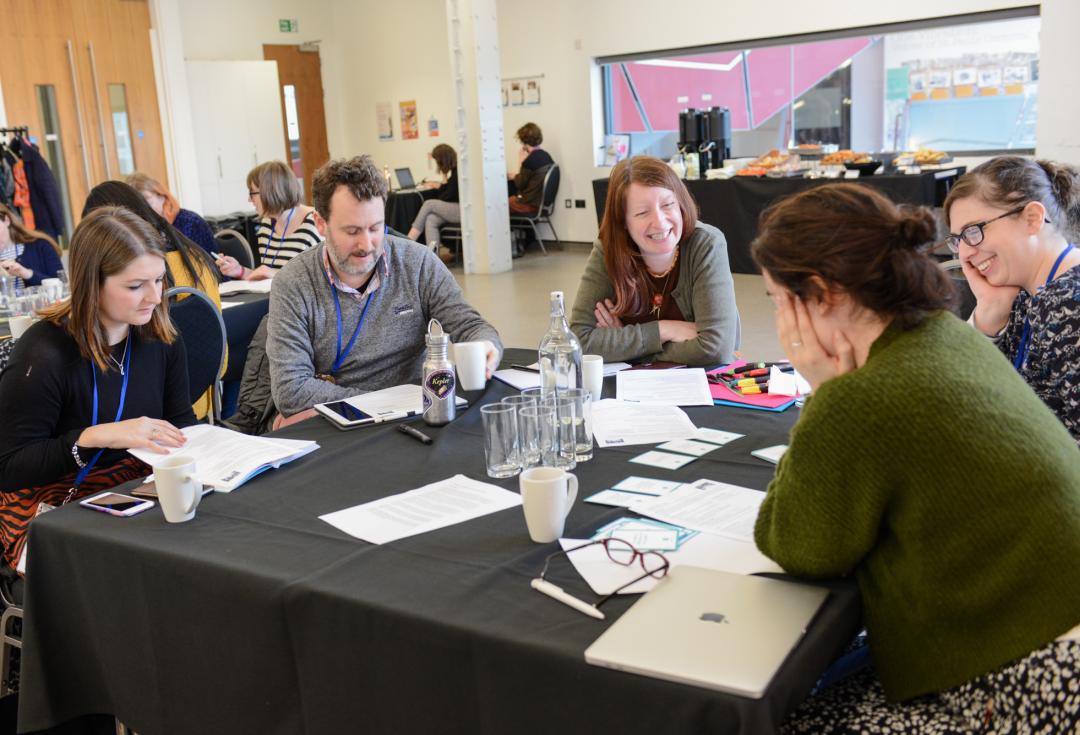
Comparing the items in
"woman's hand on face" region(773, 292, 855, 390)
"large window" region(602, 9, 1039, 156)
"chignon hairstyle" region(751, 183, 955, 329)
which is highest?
"large window" region(602, 9, 1039, 156)

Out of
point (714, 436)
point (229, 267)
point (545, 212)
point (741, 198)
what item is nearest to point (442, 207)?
point (545, 212)

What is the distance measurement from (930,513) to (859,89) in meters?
8.63

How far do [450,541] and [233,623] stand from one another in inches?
14.1

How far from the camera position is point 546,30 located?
35.1 ft

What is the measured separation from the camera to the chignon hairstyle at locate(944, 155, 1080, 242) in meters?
2.20

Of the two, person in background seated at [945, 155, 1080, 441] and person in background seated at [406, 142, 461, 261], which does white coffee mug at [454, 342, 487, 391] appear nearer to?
person in background seated at [945, 155, 1080, 441]

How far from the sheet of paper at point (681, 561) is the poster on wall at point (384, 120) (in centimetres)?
1179

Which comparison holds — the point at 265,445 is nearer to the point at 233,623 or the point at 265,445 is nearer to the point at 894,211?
the point at 233,623

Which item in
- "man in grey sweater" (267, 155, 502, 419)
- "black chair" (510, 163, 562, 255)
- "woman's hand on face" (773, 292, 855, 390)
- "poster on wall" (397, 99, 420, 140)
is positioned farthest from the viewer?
"poster on wall" (397, 99, 420, 140)

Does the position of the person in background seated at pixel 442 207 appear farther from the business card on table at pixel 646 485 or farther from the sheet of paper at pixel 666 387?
the business card on table at pixel 646 485

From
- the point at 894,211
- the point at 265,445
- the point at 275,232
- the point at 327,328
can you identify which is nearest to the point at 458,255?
the point at 275,232

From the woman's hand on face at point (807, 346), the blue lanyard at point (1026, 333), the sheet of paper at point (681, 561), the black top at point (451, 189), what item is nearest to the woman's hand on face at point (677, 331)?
the blue lanyard at point (1026, 333)

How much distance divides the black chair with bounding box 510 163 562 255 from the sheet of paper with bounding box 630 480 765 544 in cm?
905

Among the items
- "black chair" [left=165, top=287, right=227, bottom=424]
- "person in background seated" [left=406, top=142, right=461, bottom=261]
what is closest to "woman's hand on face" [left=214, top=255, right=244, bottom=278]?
"black chair" [left=165, top=287, right=227, bottom=424]
